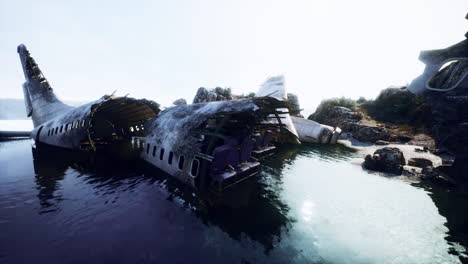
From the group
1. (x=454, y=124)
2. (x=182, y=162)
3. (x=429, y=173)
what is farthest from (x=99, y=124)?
(x=429, y=173)

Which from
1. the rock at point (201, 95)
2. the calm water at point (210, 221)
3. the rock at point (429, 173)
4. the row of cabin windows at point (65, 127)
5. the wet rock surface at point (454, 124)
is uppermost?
the rock at point (201, 95)

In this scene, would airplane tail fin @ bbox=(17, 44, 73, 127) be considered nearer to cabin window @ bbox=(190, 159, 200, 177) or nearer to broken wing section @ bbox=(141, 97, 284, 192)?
A: broken wing section @ bbox=(141, 97, 284, 192)

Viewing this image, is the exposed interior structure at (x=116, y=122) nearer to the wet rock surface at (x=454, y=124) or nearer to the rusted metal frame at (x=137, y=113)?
the rusted metal frame at (x=137, y=113)

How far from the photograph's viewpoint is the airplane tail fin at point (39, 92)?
3238 cm

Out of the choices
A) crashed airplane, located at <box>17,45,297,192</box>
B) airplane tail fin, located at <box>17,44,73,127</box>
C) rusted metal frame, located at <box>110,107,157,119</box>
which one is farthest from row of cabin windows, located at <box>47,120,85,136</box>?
rusted metal frame, located at <box>110,107,157,119</box>

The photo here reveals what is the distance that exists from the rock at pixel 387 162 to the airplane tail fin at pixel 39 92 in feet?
173

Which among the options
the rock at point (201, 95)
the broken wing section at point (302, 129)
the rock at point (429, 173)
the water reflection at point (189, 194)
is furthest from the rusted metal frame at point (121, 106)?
the rock at point (429, 173)

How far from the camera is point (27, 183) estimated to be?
560 inches

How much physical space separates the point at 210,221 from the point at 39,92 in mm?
47269

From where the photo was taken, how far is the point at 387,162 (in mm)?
20422

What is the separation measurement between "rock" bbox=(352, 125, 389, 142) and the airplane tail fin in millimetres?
65860

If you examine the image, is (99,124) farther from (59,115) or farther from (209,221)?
(209,221)

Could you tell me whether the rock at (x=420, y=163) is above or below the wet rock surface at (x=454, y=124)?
below

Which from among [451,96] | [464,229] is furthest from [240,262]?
[451,96]
